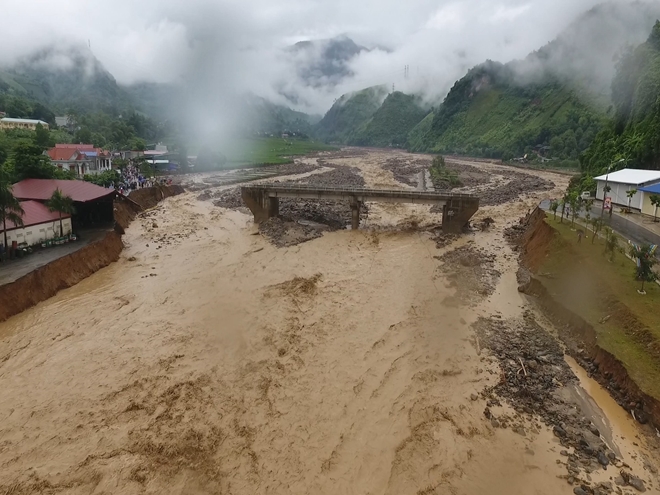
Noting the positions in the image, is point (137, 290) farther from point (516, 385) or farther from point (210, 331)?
point (516, 385)

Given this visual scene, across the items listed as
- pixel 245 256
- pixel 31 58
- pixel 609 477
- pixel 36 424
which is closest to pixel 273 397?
pixel 36 424

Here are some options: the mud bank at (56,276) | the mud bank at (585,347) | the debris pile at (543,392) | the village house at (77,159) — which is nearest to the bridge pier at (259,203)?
the mud bank at (56,276)

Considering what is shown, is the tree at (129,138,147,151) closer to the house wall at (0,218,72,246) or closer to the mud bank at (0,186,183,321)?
the mud bank at (0,186,183,321)

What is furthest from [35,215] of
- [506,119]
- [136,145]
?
[506,119]

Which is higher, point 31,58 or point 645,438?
point 31,58

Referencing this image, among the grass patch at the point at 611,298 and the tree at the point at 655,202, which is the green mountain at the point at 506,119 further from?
the grass patch at the point at 611,298

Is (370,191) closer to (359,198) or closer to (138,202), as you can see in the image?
(359,198)

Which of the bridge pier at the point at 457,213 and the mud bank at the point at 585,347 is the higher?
the bridge pier at the point at 457,213
